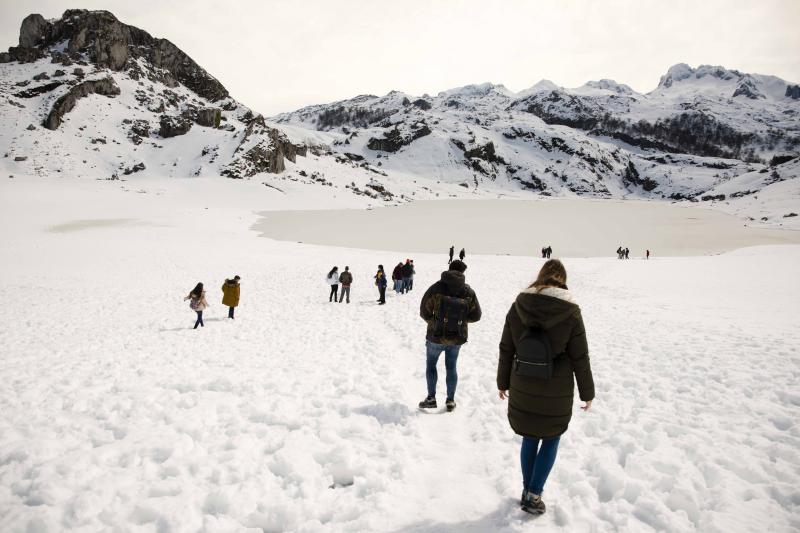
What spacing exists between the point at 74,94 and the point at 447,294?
14449 cm

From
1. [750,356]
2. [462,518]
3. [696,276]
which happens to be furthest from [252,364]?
[696,276]

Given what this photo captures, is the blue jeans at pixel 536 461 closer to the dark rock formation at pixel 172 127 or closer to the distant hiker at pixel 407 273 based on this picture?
the distant hiker at pixel 407 273

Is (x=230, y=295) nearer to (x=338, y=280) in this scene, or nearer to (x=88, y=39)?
(x=338, y=280)

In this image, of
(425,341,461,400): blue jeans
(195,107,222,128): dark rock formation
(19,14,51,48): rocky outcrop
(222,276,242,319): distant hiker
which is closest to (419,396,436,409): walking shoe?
(425,341,461,400): blue jeans

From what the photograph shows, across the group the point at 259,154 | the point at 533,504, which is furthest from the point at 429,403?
the point at 259,154

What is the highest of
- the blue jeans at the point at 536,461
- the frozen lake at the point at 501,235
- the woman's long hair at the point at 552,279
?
the frozen lake at the point at 501,235

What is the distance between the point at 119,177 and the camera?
92000mm

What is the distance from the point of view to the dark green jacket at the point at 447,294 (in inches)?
248

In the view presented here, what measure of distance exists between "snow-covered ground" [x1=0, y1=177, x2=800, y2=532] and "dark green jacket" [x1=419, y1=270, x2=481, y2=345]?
1563mm

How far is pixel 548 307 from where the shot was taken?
3.76 meters

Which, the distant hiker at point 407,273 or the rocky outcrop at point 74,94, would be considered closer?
the distant hiker at point 407,273

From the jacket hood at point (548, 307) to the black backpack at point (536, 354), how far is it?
98mm

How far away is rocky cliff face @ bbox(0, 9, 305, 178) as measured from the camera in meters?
97.2

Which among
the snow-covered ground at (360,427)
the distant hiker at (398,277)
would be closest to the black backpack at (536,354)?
the snow-covered ground at (360,427)
